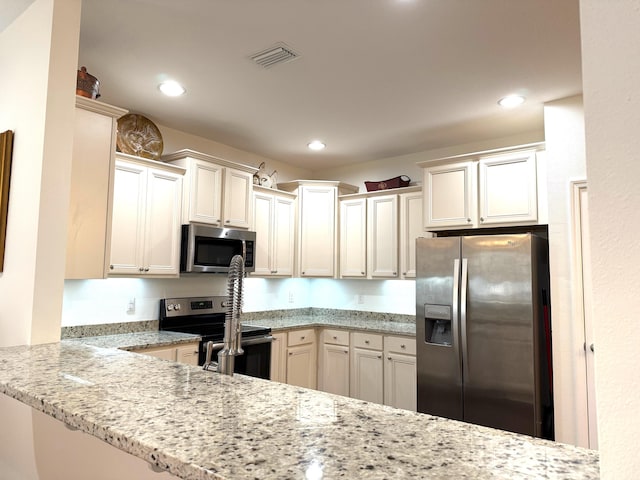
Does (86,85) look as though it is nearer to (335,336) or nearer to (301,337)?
(301,337)

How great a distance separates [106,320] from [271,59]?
89.3 inches

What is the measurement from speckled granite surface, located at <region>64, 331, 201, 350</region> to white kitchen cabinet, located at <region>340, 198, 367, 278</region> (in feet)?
6.12

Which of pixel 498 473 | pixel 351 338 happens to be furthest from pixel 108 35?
pixel 351 338

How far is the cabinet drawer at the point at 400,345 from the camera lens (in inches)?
148

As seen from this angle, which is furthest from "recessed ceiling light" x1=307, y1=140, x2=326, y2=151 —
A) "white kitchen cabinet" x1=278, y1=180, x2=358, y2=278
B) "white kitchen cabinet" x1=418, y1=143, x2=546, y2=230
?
"white kitchen cabinet" x1=418, y1=143, x2=546, y2=230

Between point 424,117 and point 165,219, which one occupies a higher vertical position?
point 424,117

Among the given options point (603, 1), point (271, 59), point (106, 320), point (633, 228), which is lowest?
point (106, 320)

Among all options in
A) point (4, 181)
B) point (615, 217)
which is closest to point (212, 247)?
point (4, 181)

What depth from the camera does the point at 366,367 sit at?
404 centimetres

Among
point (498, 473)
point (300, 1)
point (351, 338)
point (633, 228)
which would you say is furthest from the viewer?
point (351, 338)

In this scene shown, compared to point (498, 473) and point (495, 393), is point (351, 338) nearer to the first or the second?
point (495, 393)

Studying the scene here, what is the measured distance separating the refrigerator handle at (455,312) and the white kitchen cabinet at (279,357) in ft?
5.15

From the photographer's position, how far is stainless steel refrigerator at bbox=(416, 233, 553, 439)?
2.90 meters

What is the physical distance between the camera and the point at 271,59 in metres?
2.58
